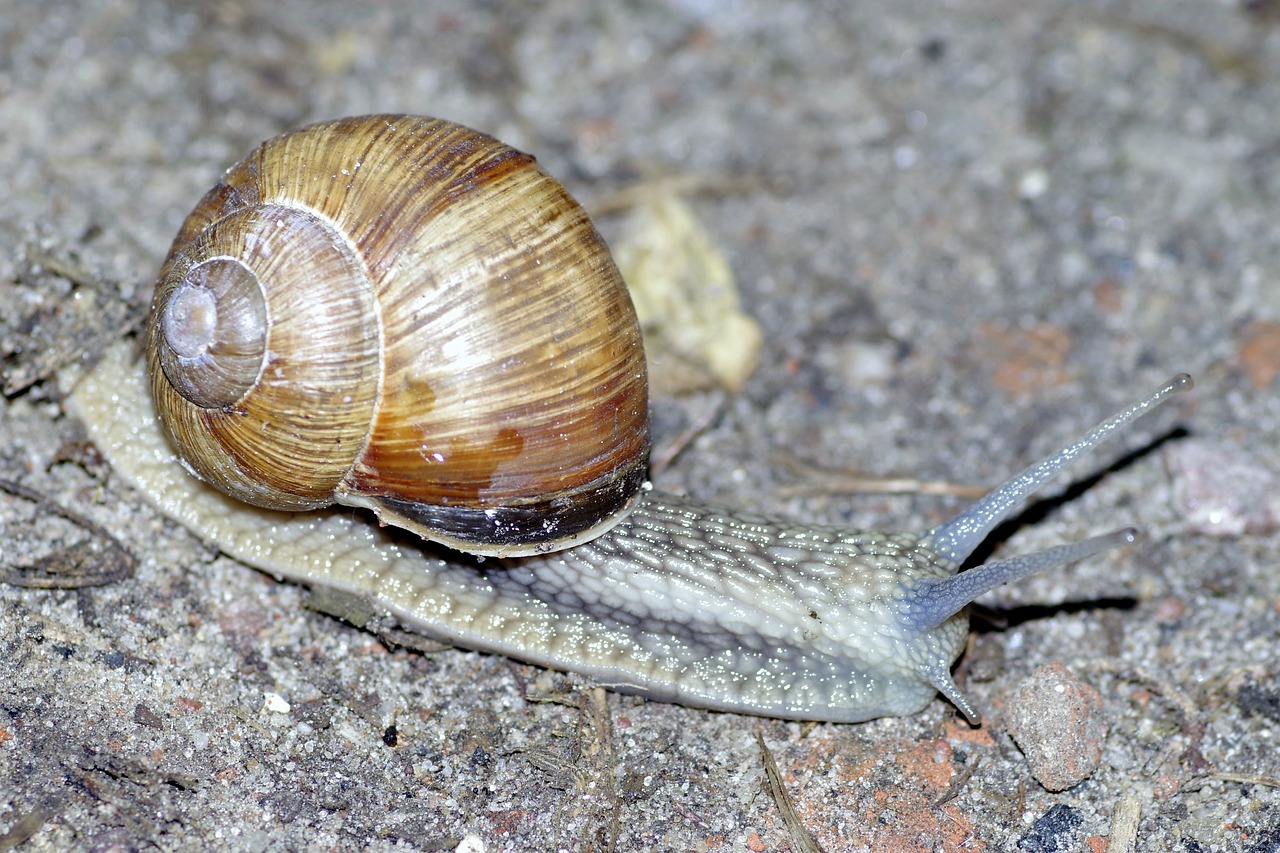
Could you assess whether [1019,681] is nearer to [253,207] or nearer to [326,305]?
[326,305]

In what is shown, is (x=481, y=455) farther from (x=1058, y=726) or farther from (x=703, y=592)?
(x=1058, y=726)

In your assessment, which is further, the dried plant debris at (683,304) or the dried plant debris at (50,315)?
the dried plant debris at (683,304)

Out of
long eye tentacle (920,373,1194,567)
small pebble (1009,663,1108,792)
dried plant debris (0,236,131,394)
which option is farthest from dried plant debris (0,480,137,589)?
small pebble (1009,663,1108,792)

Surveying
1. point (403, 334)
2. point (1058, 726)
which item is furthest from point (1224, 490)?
point (403, 334)

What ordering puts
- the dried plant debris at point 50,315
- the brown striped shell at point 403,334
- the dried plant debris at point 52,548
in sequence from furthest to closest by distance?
the dried plant debris at point 50,315
the dried plant debris at point 52,548
the brown striped shell at point 403,334

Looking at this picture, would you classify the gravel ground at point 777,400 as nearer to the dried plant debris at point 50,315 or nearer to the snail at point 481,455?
the dried plant debris at point 50,315

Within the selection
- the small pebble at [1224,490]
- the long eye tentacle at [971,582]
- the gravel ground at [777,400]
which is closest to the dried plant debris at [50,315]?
the gravel ground at [777,400]
